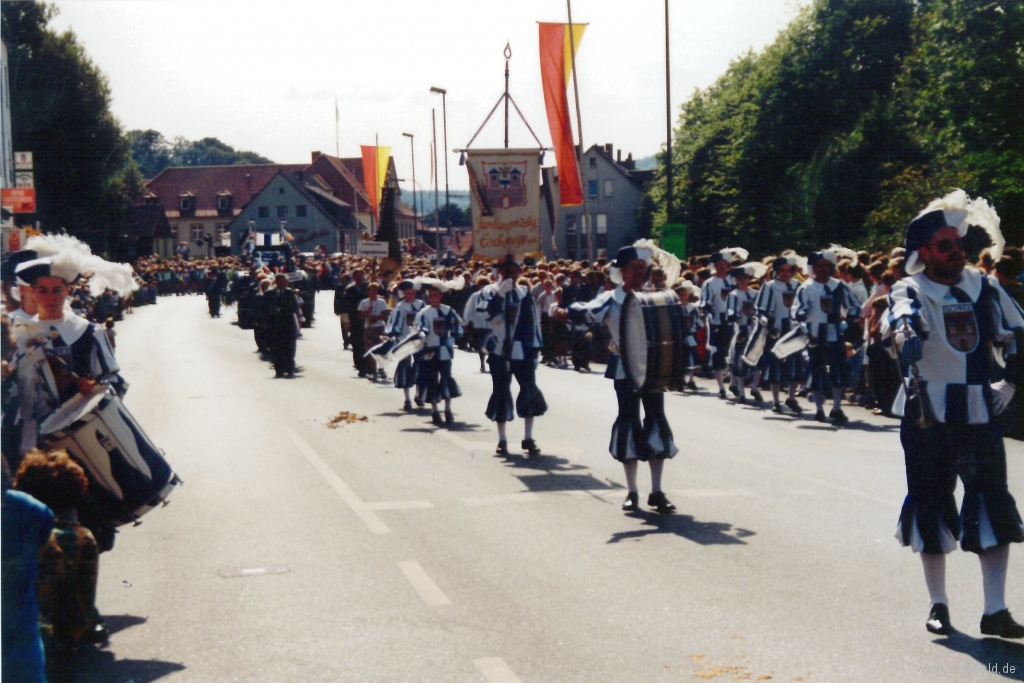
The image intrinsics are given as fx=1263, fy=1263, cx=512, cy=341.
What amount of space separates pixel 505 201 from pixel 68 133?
41641mm

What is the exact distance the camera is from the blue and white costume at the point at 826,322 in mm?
15039

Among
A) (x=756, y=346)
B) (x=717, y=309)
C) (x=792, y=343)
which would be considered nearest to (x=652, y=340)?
(x=792, y=343)

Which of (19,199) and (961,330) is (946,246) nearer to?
(961,330)

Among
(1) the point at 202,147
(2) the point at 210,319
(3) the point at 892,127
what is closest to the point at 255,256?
(2) the point at 210,319

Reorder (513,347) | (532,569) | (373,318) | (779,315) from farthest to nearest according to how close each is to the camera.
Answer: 1. (373,318)
2. (779,315)
3. (513,347)
4. (532,569)

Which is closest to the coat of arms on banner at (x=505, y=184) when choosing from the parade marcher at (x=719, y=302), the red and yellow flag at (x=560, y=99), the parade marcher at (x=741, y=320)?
the parade marcher at (x=741, y=320)

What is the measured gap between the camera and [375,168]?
4881 cm

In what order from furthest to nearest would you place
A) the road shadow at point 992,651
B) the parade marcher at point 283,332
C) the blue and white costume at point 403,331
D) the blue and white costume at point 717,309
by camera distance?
the parade marcher at point 283,332 < the blue and white costume at point 717,309 < the blue and white costume at point 403,331 < the road shadow at point 992,651

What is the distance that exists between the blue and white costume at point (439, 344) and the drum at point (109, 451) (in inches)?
354

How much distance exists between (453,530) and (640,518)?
142 cm

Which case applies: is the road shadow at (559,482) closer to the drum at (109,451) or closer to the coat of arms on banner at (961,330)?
the drum at (109,451)

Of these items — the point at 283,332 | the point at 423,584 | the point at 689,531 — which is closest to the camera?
the point at 423,584

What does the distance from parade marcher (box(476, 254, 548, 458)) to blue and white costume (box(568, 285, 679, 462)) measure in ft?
10.1

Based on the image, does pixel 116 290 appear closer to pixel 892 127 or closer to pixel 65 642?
pixel 65 642
